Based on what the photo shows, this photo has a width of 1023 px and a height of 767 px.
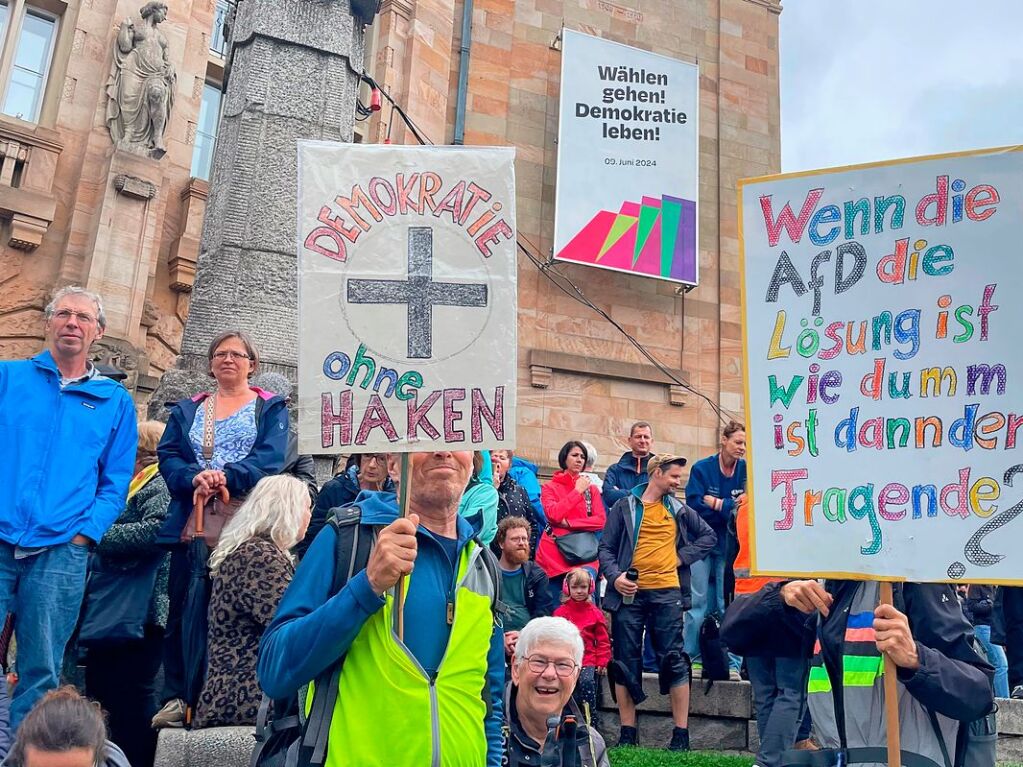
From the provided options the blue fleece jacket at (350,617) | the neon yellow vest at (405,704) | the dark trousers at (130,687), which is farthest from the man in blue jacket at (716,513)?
the neon yellow vest at (405,704)

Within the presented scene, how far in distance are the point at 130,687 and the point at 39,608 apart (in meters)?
0.92

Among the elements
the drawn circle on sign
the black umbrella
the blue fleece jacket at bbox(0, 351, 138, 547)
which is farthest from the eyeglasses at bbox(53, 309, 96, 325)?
the drawn circle on sign

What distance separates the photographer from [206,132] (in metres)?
14.5

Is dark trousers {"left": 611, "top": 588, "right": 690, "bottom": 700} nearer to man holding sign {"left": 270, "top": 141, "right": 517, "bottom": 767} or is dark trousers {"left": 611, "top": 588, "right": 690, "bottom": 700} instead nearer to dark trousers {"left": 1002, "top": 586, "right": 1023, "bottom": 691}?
dark trousers {"left": 1002, "top": 586, "right": 1023, "bottom": 691}

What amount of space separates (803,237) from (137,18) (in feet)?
38.4

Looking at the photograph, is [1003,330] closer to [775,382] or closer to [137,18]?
[775,382]

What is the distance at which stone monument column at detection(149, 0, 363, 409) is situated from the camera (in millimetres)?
6555

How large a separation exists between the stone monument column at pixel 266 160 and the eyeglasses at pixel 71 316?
1931 millimetres

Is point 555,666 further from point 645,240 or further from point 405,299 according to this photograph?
point 645,240

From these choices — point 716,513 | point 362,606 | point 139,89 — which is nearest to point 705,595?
point 716,513

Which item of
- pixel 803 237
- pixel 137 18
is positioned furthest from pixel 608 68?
pixel 803 237

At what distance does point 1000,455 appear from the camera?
298 cm

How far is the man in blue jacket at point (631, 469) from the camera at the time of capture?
774 centimetres

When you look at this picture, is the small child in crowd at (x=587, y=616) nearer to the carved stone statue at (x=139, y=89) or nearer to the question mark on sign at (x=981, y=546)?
the question mark on sign at (x=981, y=546)
